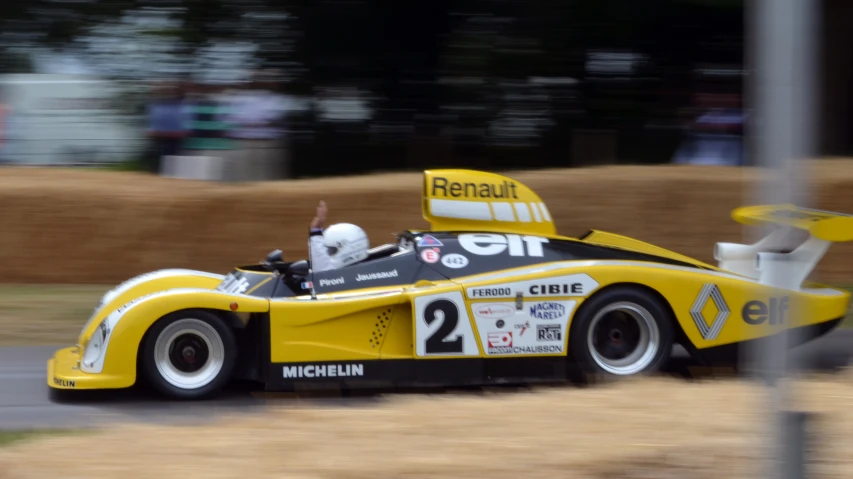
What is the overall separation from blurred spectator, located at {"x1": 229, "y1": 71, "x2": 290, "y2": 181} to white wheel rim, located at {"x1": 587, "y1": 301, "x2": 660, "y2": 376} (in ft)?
21.7

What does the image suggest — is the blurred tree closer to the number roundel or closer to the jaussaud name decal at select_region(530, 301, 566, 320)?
the jaussaud name decal at select_region(530, 301, 566, 320)

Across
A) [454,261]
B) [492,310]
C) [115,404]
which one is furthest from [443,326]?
[115,404]

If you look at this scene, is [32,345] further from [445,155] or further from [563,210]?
[445,155]

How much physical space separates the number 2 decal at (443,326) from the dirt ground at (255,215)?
501 cm

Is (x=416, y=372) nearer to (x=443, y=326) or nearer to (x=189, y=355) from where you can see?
(x=443, y=326)

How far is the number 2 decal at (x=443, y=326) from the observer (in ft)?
22.8

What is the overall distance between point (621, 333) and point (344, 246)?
2.01 metres

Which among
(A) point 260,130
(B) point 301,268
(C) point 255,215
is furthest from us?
(A) point 260,130

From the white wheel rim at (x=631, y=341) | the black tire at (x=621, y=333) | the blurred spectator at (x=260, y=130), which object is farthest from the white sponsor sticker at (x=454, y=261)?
the blurred spectator at (x=260, y=130)

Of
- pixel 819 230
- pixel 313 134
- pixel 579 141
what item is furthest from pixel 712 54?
pixel 819 230

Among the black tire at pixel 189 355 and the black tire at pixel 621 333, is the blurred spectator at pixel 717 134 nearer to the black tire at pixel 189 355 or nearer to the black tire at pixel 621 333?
the black tire at pixel 621 333

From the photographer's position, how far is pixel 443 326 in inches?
275

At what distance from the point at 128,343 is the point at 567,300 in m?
2.87

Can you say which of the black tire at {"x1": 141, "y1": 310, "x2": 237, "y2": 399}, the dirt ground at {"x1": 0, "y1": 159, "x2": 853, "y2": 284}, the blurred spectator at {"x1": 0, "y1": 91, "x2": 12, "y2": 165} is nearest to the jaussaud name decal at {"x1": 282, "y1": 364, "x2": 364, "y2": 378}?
the black tire at {"x1": 141, "y1": 310, "x2": 237, "y2": 399}
